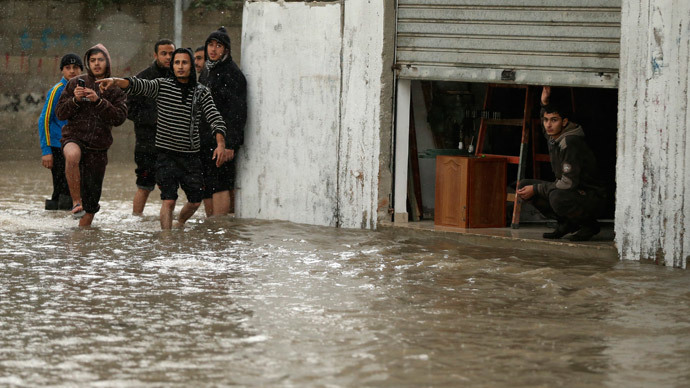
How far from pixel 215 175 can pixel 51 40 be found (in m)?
9.54

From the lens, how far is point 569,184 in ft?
30.1

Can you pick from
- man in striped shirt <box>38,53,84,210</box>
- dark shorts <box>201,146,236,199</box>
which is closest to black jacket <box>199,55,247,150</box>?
dark shorts <box>201,146,236,199</box>

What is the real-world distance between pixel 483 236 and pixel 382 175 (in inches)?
51.6

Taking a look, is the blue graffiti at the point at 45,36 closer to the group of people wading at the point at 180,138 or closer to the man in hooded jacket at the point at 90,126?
the group of people wading at the point at 180,138

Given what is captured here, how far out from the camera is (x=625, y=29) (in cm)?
857

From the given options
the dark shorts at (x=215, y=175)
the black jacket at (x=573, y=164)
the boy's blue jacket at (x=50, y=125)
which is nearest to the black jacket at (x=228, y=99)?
the dark shorts at (x=215, y=175)

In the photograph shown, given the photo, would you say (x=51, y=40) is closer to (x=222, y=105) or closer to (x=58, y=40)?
(x=58, y=40)

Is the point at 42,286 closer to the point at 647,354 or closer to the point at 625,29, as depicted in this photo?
the point at 647,354

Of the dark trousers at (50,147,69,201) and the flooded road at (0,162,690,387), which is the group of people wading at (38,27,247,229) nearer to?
the dark trousers at (50,147,69,201)

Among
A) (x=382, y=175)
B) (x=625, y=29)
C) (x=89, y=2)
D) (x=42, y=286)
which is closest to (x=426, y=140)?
(x=382, y=175)

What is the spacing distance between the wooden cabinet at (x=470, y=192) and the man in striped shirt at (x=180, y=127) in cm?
217

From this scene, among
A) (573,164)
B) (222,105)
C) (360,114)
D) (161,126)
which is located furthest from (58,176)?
(573,164)

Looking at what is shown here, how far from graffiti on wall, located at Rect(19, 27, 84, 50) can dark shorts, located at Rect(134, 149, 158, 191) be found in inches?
348

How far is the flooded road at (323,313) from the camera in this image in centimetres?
505
